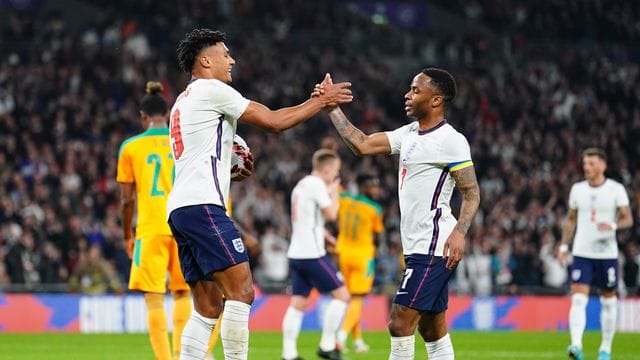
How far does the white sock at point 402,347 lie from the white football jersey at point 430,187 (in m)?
0.64

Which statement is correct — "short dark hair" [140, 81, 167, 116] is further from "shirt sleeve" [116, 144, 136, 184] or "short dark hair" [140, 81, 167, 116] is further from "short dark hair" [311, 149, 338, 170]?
"short dark hair" [311, 149, 338, 170]

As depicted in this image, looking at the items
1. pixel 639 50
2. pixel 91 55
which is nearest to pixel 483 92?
pixel 639 50

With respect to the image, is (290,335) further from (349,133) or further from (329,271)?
(349,133)

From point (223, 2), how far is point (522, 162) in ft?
31.5

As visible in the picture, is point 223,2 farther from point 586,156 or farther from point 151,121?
point 151,121

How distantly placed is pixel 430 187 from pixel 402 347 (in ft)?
3.88

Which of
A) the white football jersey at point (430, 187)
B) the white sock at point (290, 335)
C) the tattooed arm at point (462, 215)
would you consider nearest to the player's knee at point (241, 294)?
the white football jersey at point (430, 187)

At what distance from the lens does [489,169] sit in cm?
2788

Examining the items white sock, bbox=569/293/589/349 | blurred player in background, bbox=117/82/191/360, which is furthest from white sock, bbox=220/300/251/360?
white sock, bbox=569/293/589/349

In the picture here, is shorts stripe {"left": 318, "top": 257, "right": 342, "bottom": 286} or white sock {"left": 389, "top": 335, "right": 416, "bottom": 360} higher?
shorts stripe {"left": 318, "top": 257, "right": 342, "bottom": 286}

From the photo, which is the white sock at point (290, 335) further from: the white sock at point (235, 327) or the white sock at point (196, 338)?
the white sock at point (235, 327)

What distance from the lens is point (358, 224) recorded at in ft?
54.5

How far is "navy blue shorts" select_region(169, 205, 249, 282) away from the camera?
773 centimetres

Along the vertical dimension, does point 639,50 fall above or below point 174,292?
above
